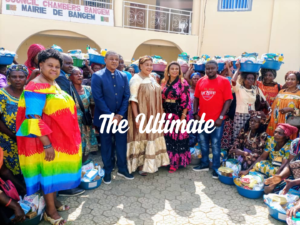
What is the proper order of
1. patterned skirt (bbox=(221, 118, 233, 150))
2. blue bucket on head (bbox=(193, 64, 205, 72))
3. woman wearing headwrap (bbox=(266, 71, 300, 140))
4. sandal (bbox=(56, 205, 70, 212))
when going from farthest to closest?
blue bucket on head (bbox=(193, 64, 205, 72)), patterned skirt (bbox=(221, 118, 233, 150)), woman wearing headwrap (bbox=(266, 71, 300, 140)), sandal (bbox=(56, 205, 70, 212))

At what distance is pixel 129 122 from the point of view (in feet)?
12.2

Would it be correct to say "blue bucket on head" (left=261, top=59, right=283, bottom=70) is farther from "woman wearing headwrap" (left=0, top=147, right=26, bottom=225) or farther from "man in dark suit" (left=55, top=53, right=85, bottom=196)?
"woman wearing headwrap" (left=0, top=147, right=26, bottom=225)

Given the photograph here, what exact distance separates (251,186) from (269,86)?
2.03 m

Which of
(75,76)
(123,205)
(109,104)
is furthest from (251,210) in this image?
(75,76)

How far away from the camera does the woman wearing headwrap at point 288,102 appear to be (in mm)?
3758

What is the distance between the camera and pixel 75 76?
3461 mm

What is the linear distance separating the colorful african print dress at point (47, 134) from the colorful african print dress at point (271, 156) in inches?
106

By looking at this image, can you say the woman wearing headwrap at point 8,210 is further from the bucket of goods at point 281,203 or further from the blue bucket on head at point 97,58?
the bucket of goods at point 281,203

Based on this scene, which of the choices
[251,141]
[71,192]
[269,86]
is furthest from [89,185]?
[269,86]

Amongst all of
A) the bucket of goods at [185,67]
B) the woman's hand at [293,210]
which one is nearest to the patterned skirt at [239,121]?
the bucket of goods at [185,67]

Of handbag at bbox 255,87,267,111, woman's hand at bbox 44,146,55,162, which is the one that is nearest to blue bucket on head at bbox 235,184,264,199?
handbag at bbox 255,87,267,111

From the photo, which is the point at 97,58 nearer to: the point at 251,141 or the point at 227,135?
the point at 227,135

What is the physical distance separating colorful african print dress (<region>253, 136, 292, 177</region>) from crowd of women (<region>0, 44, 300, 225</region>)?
13mm

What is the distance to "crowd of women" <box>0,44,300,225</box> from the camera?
7.65 feet
